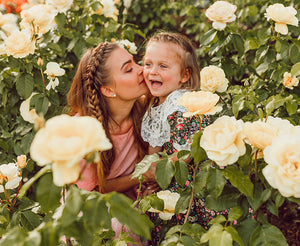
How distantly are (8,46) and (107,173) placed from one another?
864mm

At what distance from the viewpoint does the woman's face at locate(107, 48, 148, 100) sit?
179 centimetres

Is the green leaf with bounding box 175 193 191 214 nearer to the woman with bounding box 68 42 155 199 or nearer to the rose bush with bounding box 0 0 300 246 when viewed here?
the rose bush with bounding box 0 0 300 246

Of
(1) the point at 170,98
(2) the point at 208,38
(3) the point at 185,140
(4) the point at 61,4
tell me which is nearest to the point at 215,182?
(3) the point at 185,140

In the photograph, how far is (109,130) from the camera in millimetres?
1912

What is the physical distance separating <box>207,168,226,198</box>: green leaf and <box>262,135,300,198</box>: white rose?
14cm

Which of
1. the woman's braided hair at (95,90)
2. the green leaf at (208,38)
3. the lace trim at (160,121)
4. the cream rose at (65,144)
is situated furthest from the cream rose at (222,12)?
the cream rose at (65,144)

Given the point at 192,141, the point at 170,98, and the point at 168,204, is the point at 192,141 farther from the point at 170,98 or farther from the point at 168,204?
the point at 170,98

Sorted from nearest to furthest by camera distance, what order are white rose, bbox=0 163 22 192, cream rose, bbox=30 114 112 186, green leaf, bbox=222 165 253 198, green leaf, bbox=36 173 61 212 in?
cream rose, bbox=30 114 112 186 → green leaf, bbox=36 173 61 212 → green leaf, bbox=222 165 253 198 → white rose, bbox=0 163 22 192

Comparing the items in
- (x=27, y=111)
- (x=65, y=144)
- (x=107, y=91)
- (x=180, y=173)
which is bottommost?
(x=27, y=111)

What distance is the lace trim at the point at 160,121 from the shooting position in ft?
5.47

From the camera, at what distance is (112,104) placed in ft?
6.22

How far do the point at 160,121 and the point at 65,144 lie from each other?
3.83 ft

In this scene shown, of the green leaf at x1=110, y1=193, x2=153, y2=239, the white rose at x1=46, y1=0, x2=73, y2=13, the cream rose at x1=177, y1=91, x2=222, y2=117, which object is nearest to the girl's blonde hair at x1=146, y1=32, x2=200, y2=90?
the white rose at x1=46, y1=0, x2=73, y2=13

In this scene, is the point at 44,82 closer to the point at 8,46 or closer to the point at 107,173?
the point at 8,46
